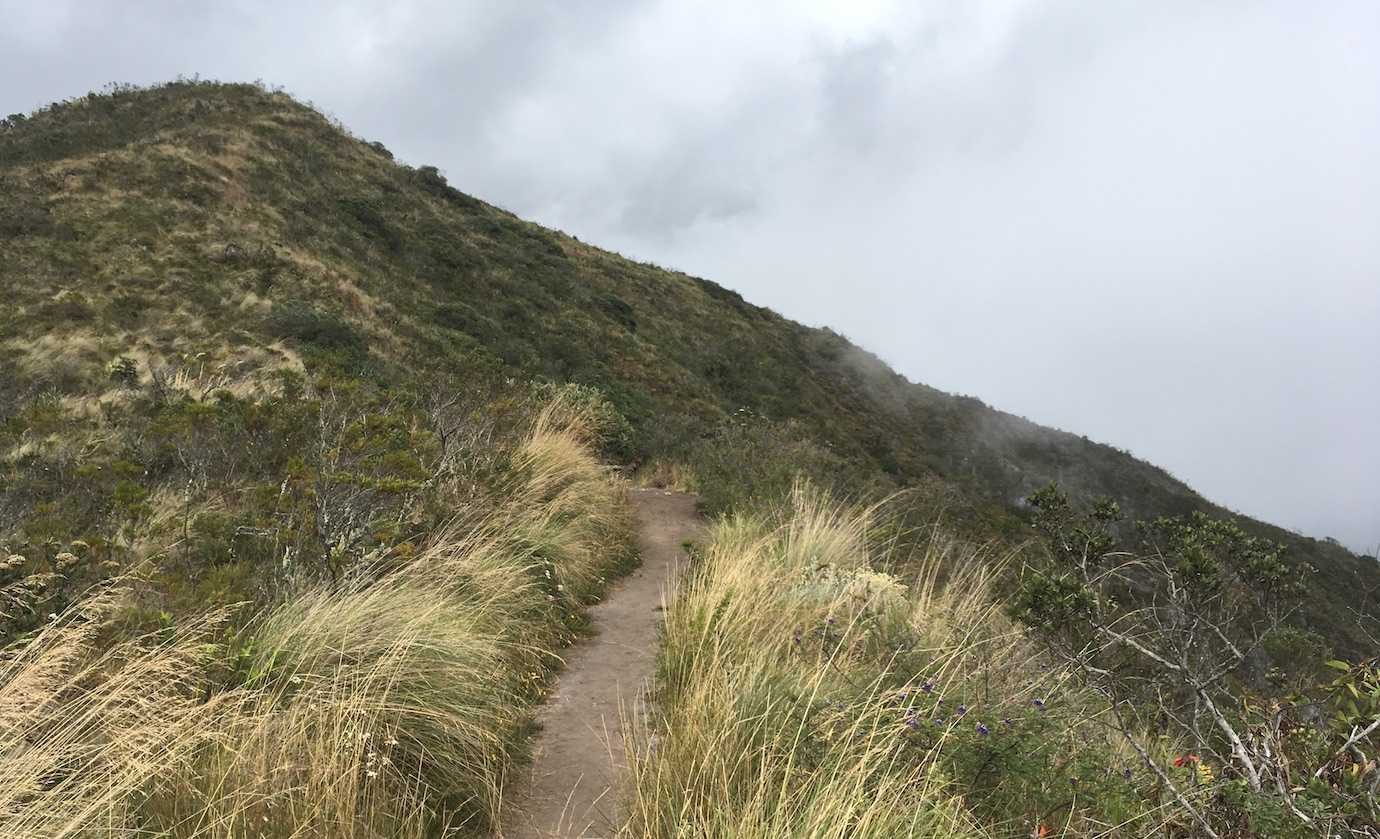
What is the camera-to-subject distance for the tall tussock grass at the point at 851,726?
2.37 metres

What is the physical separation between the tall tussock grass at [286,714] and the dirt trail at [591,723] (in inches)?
5.8

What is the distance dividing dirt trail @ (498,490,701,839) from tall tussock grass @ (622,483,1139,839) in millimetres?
246

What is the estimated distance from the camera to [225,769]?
2.41 meters

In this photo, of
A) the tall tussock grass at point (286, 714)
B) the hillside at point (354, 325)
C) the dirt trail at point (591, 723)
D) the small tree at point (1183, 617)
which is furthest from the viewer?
the hillside at point (354, 325)

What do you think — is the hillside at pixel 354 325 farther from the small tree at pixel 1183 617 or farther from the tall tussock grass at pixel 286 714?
the tall tussock grass at pixel 286 714

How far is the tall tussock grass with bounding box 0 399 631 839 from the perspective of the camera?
7.50 feet

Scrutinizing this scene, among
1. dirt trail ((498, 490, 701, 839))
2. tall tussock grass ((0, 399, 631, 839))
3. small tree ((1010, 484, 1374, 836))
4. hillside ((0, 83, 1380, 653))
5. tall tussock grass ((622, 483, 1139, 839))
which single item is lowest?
dirt trail ((498, 490, 701, 839))

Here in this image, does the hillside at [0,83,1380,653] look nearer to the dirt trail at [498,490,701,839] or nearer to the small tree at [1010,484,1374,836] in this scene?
the small tree at [1010,484,1374,836]

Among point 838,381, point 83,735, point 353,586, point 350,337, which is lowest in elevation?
point 83,735

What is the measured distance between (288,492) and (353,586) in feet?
5.80

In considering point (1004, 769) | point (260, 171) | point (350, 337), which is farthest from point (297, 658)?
point (260, 171)

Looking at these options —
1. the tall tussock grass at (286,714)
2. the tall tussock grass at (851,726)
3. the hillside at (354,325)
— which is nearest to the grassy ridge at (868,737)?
the tall tussock grass at (851,726)

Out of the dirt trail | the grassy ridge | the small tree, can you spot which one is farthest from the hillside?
the dirt trail

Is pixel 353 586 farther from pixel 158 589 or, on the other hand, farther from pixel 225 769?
pixel 225 769
